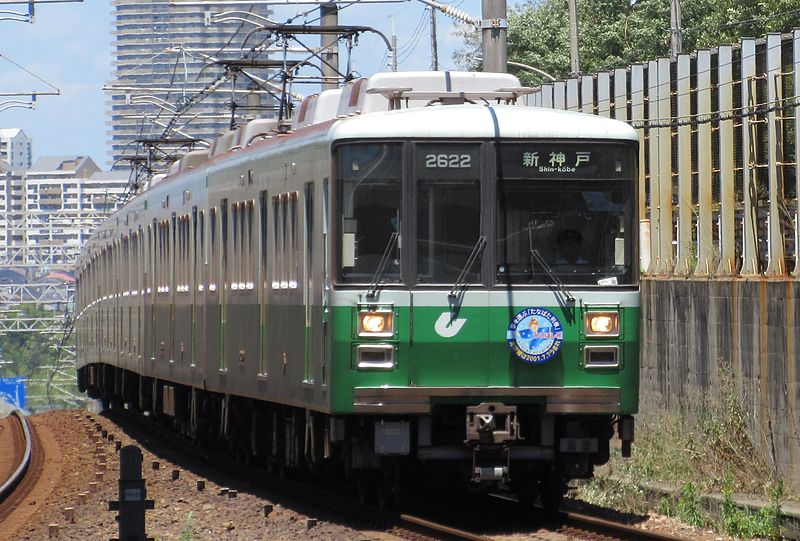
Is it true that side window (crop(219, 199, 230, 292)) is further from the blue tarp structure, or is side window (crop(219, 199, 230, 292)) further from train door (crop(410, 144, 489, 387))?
the blue tarp structure

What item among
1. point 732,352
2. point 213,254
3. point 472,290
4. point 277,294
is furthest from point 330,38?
point 472,290

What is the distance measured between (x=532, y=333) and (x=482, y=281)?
523 millimetres

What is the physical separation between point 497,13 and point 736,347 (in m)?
3.95

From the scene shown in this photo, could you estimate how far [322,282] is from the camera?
1427 cm

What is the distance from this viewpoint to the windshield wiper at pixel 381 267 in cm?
1367

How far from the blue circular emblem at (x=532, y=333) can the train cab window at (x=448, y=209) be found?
438mm

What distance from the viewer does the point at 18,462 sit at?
2441 centimetres

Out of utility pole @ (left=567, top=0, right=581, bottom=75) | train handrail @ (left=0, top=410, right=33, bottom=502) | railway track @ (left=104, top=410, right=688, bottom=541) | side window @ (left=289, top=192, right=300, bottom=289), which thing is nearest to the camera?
railway track @ (left=104, top=410, right=688, bottom=541)

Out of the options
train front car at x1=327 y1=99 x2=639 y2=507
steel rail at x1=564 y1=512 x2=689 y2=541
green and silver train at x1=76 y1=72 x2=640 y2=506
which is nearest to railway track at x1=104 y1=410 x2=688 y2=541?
steel rail at x1=564 y1=512 x2=689 y2=541

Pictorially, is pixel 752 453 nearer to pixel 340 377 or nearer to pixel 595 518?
pixel 595 518

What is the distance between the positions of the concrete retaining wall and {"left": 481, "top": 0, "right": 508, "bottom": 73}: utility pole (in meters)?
3.02

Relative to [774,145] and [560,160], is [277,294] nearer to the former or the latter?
[560,160]

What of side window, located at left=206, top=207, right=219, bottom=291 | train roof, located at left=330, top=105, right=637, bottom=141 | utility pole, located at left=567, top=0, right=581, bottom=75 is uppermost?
utility pole, located at left=567, top=0, right=581, bottom=75

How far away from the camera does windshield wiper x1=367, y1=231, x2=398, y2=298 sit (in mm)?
13672
